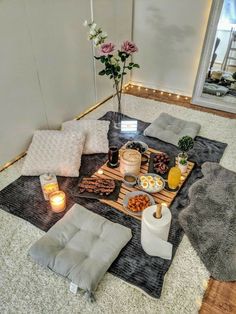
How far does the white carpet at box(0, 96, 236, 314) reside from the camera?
1.29 meters

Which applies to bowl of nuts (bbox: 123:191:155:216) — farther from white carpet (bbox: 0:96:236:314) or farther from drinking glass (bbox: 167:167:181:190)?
white carpet (bbox: 0:96:236:314)

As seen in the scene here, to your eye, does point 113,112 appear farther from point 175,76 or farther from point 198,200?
point 198,200

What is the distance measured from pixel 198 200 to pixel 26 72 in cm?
174

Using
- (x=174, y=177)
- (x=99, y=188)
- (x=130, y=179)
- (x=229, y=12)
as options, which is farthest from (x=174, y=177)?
(x=229, y=12)

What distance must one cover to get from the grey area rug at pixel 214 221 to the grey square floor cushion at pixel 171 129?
19.5 inches

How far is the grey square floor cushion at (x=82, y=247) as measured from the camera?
4.37ft

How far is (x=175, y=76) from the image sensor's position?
3.38 m

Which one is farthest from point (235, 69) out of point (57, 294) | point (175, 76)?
point (57, 294)

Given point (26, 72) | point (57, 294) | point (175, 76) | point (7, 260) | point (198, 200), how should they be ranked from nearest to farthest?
point (57, 294) → point (7, 260) → point (198, 200) → point (26, 72) → point (175, 76)

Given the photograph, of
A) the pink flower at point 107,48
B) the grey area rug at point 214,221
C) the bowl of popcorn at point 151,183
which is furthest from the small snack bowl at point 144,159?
the pink flower at point 107,48

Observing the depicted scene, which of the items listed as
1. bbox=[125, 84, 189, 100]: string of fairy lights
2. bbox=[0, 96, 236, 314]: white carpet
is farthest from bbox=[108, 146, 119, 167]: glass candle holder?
bbox=[125, 84, 189, 100]: string of fairy lights

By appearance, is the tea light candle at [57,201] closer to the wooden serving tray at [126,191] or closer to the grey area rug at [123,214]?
the grey area rug at [123,214]

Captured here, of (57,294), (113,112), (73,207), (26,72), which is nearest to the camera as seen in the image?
(57,294)

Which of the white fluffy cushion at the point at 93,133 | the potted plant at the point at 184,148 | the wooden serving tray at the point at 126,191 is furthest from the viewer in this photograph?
the white fluffy cushion at the point at 93,133
